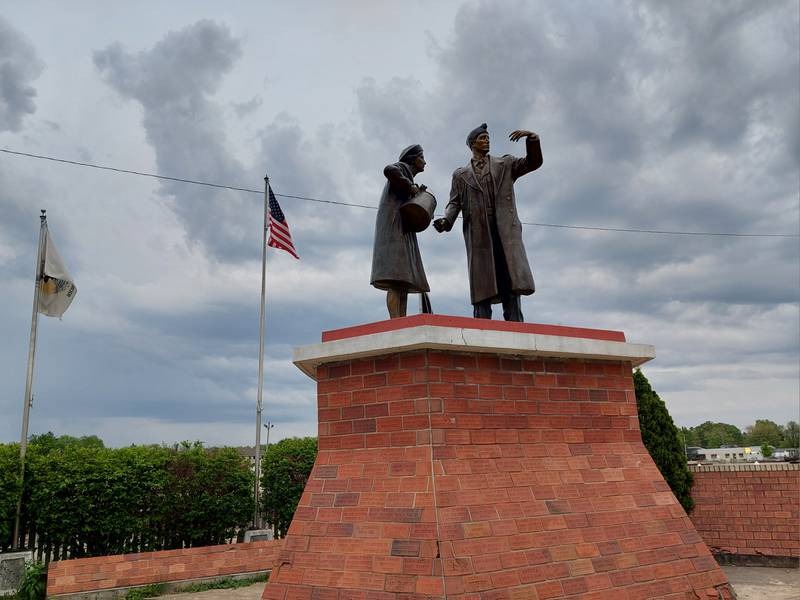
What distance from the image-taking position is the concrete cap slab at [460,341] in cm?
424

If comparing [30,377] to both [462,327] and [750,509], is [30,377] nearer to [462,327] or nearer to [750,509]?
[462,327]

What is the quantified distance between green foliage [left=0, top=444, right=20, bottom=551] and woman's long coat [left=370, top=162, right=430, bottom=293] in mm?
7766

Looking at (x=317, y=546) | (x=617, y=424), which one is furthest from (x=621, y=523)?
(x=317, y=546)

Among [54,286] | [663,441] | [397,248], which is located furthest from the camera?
[54,286]

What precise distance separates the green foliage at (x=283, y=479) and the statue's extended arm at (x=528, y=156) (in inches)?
330

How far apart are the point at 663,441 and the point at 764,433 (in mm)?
96293

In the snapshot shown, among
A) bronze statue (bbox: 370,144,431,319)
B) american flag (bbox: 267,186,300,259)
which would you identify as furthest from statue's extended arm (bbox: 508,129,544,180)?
american flag (bbox: 267,186,300,259)

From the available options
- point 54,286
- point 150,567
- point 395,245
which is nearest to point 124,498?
point 150,567

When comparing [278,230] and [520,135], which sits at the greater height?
[278,230]

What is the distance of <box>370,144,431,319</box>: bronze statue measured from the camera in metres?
5.15

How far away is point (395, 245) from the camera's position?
5.19m

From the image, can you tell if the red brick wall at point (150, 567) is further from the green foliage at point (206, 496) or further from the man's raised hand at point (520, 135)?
the man's raised hand at point (520, 135)

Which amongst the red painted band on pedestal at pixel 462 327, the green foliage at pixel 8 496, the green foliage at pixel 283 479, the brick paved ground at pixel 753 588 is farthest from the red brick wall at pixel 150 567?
the red painted band on pedestal at pixel 462 327

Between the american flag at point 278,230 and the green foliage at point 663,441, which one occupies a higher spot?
the american flag at point 278,230
